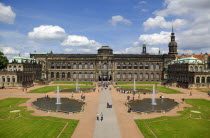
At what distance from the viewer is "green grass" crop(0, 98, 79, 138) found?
81.6 feet

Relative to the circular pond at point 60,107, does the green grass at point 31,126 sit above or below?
below

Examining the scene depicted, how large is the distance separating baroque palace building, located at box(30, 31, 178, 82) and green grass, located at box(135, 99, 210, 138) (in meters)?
77.8

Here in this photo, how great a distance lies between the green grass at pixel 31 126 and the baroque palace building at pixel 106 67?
78108 millimetres

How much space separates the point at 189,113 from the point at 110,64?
255 ft

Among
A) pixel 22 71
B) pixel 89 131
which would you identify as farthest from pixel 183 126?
pixel 22 71

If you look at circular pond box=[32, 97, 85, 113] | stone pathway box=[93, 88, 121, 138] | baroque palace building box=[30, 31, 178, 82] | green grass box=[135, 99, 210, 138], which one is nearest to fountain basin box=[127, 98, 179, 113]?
green grass box=[135, 99, 210, 138]

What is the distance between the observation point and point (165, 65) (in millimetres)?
113625

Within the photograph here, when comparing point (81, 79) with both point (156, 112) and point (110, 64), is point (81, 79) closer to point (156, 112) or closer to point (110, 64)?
point (110, 64)

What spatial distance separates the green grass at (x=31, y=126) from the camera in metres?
24.9

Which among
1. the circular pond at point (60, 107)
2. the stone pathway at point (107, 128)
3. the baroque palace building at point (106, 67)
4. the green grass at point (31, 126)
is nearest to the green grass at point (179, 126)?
the stone pathway at point (107, 128)

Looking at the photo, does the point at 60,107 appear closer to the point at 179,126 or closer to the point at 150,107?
the point at 150,107

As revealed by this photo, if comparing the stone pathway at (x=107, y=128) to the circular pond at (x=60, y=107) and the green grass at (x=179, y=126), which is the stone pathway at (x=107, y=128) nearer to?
the green grass at (x=179, y=126)

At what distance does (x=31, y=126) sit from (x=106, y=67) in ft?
284

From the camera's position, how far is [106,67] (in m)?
113
